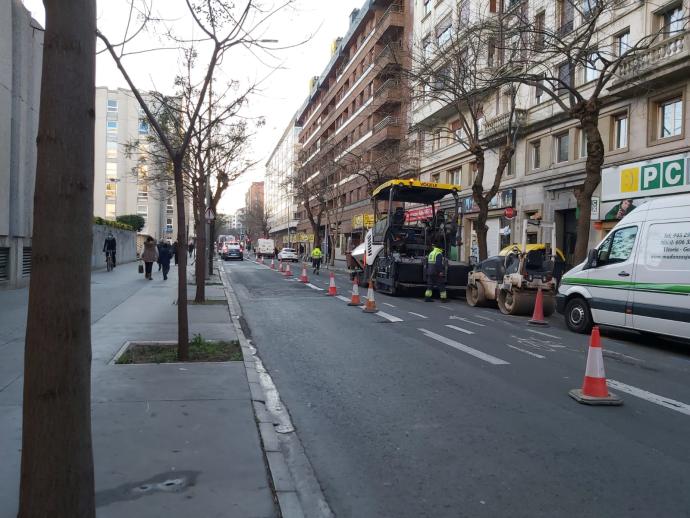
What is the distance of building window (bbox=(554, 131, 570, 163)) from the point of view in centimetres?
2388

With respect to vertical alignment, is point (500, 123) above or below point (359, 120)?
below

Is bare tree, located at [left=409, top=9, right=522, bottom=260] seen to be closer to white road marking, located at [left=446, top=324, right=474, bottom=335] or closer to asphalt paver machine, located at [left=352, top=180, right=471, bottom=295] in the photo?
A: asphalt paver machine, located at [left=352, top=180, right=471, bottom=295]

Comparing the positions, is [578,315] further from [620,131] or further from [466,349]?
[620,131]

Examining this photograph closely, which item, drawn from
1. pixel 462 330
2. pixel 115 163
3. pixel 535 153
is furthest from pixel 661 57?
pixel 115 163

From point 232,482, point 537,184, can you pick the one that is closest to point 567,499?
point 232,482

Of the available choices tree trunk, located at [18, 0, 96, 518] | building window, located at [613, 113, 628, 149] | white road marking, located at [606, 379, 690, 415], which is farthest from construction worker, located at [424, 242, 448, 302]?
tree trunk, located at [18, 0, 96, 518]

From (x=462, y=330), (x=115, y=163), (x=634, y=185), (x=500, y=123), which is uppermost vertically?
(x=115, y=163)

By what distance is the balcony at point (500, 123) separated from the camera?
84.3 ft

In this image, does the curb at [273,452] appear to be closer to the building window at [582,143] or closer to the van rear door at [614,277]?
the van rear door at [614,277]

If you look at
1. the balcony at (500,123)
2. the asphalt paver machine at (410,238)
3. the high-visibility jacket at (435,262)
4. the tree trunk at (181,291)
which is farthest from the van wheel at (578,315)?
the balcony at (500,123)

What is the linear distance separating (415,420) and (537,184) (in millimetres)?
22211

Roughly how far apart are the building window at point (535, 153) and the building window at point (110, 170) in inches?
2199

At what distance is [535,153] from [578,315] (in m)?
17.0

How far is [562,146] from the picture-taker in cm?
2425
